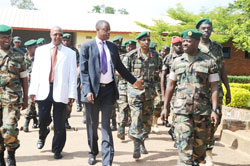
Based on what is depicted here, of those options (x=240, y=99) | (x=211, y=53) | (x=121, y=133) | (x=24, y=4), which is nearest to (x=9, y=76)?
(x=121, y=133)

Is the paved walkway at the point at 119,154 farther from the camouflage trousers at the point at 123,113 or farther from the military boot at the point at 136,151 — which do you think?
the camouflage trousers at the point at 123,113

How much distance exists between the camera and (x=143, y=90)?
236 inches

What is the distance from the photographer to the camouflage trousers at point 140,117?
18.8 feet

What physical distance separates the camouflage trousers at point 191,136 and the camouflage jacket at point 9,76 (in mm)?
2502

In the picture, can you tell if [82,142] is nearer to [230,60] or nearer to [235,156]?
[235,156]

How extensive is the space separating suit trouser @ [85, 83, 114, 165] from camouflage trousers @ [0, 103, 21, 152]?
1.14 m

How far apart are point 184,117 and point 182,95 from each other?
12.0 inches

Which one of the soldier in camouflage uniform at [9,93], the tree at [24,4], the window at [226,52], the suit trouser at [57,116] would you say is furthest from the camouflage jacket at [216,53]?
the tree at [24,4]

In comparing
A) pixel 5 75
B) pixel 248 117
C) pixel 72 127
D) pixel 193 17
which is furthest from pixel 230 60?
pixel 5 75

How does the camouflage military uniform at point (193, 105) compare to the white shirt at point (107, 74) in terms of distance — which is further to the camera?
the white shirt at point (107, 74)

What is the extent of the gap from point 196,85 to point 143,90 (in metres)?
1.81

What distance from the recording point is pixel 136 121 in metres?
5.76

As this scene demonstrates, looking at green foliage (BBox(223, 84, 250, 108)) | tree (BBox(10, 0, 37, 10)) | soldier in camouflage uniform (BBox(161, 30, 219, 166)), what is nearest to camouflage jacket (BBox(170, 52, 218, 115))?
soldier in camouflage uniform (BBox(161, 30, 219, 166))

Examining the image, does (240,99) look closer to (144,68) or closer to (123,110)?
(123,110)
